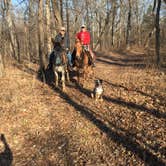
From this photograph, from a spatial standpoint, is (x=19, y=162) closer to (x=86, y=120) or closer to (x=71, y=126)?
(x=71, y=126)

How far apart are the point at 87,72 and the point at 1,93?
462 centimetres

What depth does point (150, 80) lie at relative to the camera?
14492 mm

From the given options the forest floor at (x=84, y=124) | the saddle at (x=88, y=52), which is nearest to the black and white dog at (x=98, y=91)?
the forest floor at (x=84, y=124)

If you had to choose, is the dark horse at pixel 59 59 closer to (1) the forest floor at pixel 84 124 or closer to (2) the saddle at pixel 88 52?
(1) the forest floor at pixel 84 124

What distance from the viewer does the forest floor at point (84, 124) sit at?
7.66 meters

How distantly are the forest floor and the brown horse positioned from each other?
75 cm

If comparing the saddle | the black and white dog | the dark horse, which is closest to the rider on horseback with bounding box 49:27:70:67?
the dark horse

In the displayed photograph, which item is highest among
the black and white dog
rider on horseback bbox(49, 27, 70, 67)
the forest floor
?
rider on horseback bbox(49, 27, 70, 67)

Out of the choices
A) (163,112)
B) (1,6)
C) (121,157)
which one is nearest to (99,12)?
(1,6)

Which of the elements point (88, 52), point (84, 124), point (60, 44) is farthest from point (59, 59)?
point (84, 124)

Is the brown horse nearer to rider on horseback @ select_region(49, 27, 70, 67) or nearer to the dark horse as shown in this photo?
rider on horseback @ select_region(49, 27, 70, 67)

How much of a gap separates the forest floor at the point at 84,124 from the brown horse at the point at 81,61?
29.4 inches

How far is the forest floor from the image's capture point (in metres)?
7.66

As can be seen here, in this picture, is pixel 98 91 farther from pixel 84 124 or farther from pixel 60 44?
pixel 60 44
